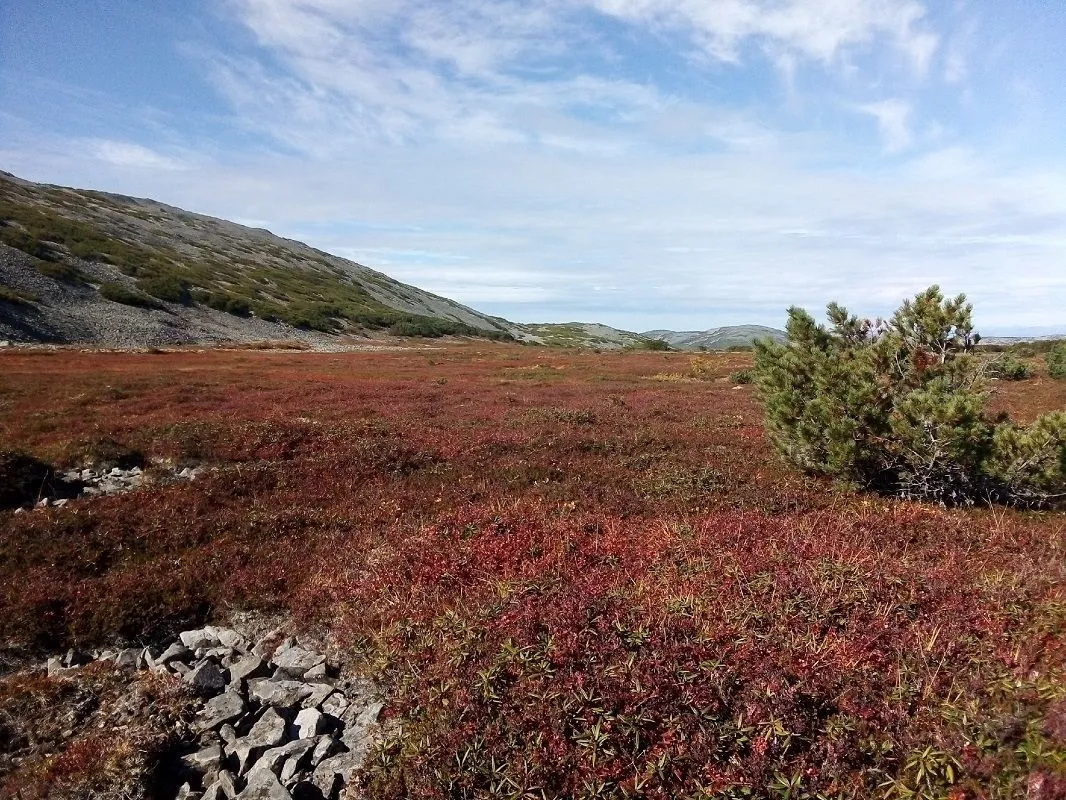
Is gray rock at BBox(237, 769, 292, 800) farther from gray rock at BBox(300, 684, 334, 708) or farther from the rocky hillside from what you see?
the rocky hillside

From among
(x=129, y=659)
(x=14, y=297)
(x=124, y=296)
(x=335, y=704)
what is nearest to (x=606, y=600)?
(x=335, y=704)

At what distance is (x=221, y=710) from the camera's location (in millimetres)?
5977

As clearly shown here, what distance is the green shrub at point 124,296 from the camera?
73500 mm

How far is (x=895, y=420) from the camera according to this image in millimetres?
10750

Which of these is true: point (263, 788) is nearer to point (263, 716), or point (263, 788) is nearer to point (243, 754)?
point (243, 754)

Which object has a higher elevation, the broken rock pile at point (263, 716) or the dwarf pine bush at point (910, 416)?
the dwarf pine bush at point (910, 416)

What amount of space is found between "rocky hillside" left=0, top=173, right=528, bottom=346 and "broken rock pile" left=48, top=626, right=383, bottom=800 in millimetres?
63233

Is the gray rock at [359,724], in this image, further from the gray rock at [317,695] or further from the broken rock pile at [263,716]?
the gray rock at [317,695]

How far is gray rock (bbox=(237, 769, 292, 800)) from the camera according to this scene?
189 inches

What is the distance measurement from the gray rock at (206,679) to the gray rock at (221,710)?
12 cm

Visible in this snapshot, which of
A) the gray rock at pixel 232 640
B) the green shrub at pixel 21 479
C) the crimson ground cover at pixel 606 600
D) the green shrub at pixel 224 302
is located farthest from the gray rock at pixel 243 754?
the green shrub at pixel 224 302

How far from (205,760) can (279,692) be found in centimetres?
94

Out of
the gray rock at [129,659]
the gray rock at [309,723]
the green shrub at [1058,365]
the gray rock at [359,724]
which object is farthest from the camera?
the green shrub at [1058,365]

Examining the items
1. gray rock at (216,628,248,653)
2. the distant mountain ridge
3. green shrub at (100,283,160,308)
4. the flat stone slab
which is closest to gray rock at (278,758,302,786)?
the flat stone slab
